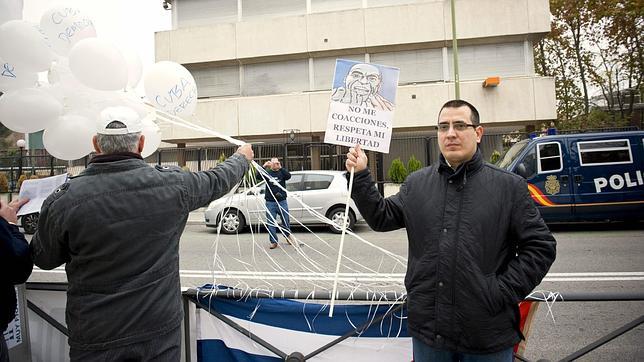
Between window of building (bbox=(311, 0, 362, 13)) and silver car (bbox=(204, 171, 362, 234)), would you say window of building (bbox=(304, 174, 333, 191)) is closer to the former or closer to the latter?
silver car (bbox=(204, 171, 362, 234))

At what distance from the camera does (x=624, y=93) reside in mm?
26719

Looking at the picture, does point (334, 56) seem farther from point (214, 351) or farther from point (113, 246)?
point (113, 246)

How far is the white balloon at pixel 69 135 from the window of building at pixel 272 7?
67.3 ft

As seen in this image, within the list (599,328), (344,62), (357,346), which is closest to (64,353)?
(357,346)

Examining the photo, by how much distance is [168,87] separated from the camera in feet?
10.4

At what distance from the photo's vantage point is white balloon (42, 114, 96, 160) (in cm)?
296

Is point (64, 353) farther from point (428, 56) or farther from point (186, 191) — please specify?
point (428, 56)

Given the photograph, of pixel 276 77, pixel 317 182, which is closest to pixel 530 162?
pixel 317 182

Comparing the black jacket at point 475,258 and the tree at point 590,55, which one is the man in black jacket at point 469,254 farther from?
the tree at point 590,55

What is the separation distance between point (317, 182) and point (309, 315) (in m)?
8.40

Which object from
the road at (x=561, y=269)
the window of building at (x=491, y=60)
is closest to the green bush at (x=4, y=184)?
the road at (x=561, y=269)

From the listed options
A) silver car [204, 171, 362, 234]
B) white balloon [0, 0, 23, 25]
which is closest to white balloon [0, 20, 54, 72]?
white balloon [0, 0, 23, 25]

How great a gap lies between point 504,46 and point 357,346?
20284 mm

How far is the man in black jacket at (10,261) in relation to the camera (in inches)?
75.6
